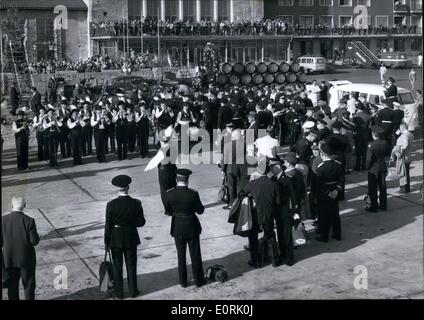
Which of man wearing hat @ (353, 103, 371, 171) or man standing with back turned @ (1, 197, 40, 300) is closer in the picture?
man standing with back turned @ (1, 197, 40, 300)

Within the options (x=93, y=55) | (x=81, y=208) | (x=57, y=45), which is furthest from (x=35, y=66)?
(x=81, y=208)

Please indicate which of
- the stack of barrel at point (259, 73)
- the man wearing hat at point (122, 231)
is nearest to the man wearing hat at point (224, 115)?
the man wearing hat at point (122, 231)

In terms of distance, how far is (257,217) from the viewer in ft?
32.7

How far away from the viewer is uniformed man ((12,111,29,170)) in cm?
1684

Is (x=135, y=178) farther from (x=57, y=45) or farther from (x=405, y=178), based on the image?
(x=57, y=45)

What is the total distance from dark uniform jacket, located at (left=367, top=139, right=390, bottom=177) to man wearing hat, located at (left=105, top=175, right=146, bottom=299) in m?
5.89

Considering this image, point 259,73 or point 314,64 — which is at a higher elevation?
point 314,64

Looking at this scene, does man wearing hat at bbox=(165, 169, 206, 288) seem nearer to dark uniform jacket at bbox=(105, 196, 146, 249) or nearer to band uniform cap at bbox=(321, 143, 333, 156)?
dark uniform jacket at bbox=(105, 196, 146, 249)

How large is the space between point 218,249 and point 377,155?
4134 mm

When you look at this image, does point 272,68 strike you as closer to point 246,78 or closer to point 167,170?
point 246,78

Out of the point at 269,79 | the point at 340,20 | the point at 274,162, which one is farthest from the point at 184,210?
the point at 340,20

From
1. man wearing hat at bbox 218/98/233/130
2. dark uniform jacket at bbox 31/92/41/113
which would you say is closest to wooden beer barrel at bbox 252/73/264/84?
dark uniform jacket at bbox 31/92/41/113

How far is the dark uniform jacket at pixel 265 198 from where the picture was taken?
32.4 ft

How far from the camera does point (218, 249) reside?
1094 centimetres
